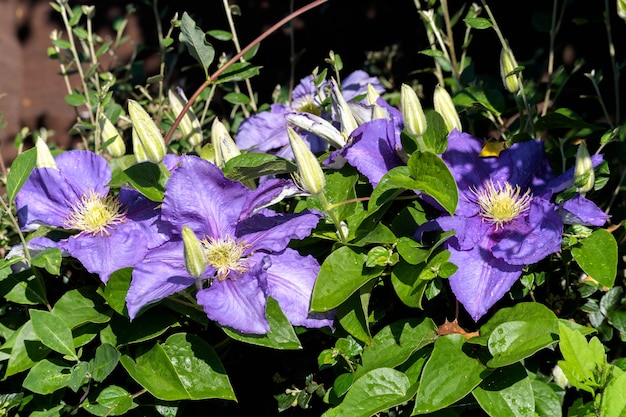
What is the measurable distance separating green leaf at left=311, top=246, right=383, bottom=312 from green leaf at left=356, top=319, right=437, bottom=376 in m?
0.11

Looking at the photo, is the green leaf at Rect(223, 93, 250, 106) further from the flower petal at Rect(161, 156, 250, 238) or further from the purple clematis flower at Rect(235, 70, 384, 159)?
the flower petal at Rect(161, 156, 250, 238)

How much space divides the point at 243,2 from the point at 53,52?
0.94 metres

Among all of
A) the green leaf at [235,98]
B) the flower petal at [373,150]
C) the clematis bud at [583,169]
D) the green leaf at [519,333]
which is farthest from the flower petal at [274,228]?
the green leaf at [235,98]

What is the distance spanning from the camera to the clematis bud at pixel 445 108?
136 centimetres

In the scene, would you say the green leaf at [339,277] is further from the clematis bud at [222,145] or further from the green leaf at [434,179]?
the clematis bud at [222,145]

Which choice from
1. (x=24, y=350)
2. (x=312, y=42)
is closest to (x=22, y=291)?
(x=24, y=350)

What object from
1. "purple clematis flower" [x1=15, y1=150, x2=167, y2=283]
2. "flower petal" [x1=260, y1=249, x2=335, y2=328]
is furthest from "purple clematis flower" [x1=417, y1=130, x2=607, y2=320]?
"purple clematis flower" [x1=15, y1=150, x2=167, y2=283]

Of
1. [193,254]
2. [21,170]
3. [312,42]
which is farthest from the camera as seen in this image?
[312,42]

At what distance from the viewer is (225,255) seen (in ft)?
4.18

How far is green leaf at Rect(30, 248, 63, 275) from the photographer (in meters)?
1.26

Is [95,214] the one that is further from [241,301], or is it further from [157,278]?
[241,301]

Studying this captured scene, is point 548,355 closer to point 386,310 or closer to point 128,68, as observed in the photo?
point 386,310

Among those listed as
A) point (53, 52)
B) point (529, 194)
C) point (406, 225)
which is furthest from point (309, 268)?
point (53, 52)

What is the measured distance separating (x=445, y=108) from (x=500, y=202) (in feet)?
0.67
